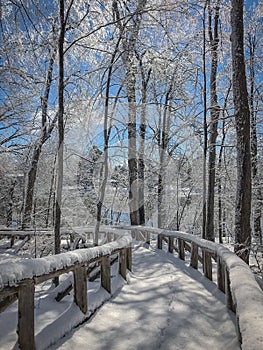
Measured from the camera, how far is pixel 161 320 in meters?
3.90

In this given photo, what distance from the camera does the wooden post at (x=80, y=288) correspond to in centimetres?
363

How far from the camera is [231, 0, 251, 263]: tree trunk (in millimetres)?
6051

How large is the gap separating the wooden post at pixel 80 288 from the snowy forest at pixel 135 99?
223cm

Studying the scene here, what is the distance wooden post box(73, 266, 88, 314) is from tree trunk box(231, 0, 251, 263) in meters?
3.40

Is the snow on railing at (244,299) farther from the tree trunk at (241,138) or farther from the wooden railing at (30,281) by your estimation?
the wooden railing at (30,281)

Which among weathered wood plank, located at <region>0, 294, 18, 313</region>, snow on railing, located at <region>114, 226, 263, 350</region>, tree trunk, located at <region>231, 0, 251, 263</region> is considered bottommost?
weathered wood plank, located at <region>0, 294, 18, 313</region>

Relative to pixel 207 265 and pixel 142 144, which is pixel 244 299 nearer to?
pixel 207 265

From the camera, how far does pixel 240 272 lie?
3141 mm

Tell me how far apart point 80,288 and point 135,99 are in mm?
12717

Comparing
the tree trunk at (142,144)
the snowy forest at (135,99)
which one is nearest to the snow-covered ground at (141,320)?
the snowy forest at (135,99)

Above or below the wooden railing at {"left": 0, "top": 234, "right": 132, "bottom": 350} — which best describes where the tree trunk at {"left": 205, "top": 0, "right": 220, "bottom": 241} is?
above

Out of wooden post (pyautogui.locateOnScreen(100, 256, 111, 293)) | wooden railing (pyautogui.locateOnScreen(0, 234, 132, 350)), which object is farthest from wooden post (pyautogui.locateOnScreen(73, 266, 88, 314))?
wooden post (pyautogui.locateOnScreen(100, 256, 111, 293))

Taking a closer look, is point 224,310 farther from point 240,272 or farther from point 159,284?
point 159,284

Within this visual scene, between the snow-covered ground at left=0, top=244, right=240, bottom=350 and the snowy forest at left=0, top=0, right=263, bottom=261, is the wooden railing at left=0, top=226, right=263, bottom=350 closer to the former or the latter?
the snow-covered ground at left=0, top=244, right=240, bottom=350
